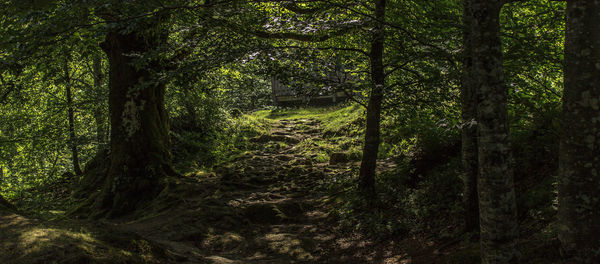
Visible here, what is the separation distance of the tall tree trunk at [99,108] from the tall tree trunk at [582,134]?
37.8 ft

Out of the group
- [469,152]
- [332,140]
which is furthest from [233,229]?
[332,140]

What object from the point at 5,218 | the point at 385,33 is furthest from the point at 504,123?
the point at 5,218

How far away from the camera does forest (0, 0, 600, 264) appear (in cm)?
306

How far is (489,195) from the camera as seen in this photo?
3.11 metres

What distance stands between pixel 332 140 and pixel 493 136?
11.5 metres

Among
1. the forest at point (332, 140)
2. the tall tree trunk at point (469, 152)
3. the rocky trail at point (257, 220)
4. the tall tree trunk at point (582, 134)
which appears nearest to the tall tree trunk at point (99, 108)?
the forest at point (332, 140)

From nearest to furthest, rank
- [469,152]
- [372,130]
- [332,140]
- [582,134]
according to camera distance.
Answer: [582,134] → [469,152] → [372,130] → [332,140]

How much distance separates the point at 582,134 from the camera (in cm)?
296

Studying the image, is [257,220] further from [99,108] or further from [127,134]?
[99,108]

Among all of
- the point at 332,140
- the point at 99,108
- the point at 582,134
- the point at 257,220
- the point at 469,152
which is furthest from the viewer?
the point at 332,140

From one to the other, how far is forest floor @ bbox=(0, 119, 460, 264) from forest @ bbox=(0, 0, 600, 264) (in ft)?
0.12

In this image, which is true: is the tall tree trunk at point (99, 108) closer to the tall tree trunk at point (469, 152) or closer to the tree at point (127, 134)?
the tree at point (127, 134)

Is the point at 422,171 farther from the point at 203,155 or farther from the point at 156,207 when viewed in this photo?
the point at 203,155

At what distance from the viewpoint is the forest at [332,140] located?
3061mm
